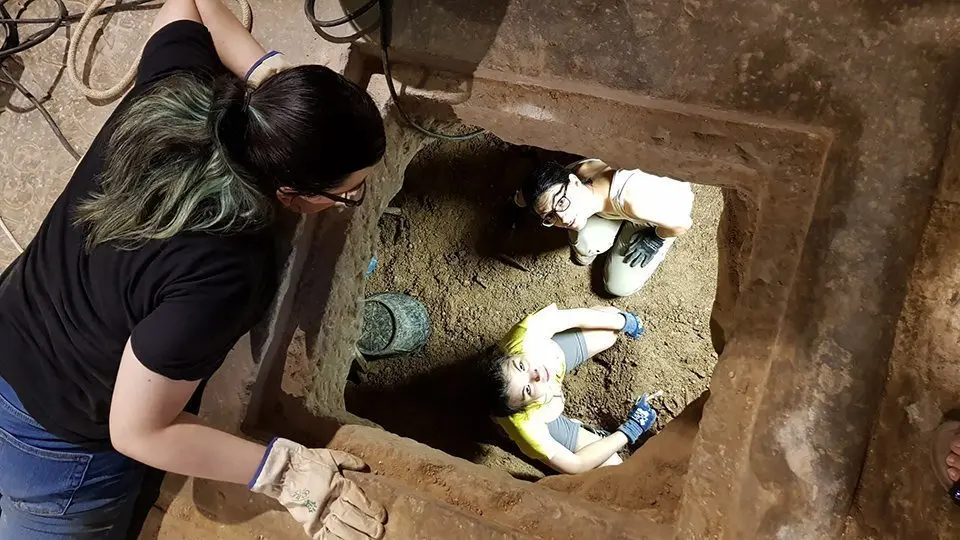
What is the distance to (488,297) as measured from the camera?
10.1ft

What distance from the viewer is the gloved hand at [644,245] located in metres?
2.79

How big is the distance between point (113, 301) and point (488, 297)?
6.07 feet

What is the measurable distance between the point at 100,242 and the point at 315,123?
1.90 ft

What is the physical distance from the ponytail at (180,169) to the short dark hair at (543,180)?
143 centimetres

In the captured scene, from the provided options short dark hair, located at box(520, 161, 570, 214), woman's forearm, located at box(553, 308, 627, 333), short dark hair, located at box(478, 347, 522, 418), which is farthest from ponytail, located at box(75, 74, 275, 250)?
woman's forearm, located at box(553, 308, 627, 333)

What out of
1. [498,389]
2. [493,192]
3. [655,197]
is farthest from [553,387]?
[493,192]

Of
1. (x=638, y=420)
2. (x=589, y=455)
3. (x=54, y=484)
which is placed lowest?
(x=54, y=484)

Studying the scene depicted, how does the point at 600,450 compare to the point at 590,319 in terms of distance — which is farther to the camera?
the point at 590,319

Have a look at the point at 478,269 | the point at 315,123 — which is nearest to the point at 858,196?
the point at 315,123

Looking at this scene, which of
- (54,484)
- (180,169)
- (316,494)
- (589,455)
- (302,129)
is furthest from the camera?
(589,455)

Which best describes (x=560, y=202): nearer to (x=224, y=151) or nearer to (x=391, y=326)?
(x=391, y=326)

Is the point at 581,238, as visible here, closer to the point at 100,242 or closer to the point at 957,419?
the point at 957,419

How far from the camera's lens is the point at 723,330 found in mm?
1767

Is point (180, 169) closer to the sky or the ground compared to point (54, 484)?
closer to the sky
